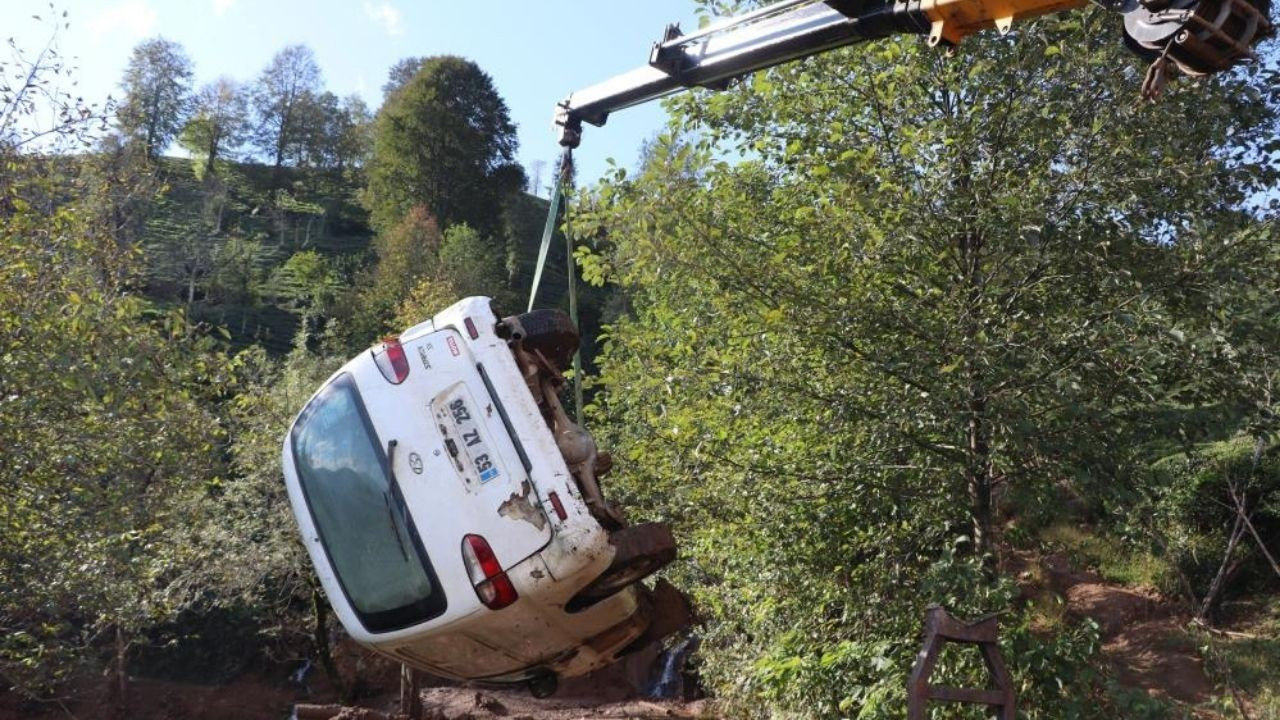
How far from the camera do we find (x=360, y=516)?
5598 mm

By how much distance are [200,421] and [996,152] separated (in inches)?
310

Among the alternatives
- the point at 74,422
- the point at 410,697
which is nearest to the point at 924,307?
the point at 74,422

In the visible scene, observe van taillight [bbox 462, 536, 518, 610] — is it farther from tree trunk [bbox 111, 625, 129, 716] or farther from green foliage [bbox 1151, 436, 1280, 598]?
tree trunk [bbox 111, 625, 129, 716]

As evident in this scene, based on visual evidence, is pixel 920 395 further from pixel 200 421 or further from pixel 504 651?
pixel 200 421

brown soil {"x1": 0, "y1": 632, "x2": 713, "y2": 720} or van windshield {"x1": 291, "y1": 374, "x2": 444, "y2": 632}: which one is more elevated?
van windshield {"x1": 291, "y1": 374, "x2": 444, "y2": 632}

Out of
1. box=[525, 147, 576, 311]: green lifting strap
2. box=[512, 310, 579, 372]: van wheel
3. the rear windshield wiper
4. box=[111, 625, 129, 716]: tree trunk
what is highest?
box=[525, 147, 576, 311]: green lifting strap

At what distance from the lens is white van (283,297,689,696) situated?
16.7 feet

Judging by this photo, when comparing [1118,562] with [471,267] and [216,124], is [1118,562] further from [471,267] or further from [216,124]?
[216,124]

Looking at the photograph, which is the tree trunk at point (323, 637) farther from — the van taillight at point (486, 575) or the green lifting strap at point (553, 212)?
the van taillight at point (486, 575)

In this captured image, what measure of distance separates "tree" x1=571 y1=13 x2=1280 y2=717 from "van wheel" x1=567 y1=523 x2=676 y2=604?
2.16m

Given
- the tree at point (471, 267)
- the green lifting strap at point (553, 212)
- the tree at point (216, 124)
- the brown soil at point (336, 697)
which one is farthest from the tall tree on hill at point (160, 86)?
the green lifting strap at point (553, 212)

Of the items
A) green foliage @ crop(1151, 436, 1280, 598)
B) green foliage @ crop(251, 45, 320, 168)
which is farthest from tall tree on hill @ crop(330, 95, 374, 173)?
green foliage @ crop(1151, 436, 1280, 598)

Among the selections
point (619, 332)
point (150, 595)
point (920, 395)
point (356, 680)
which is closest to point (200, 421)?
point (150, 595)

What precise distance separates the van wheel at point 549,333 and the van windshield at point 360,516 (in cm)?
107
